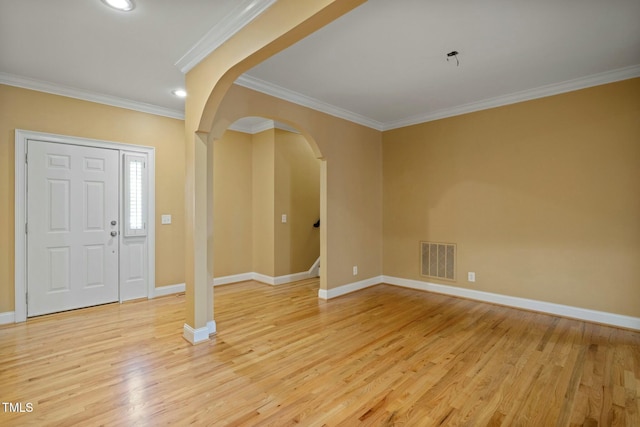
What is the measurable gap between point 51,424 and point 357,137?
182 inches

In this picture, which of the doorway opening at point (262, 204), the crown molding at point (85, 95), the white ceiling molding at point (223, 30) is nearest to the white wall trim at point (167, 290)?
the doorway opening at point (262, 204)

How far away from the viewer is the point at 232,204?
5441 millimetres

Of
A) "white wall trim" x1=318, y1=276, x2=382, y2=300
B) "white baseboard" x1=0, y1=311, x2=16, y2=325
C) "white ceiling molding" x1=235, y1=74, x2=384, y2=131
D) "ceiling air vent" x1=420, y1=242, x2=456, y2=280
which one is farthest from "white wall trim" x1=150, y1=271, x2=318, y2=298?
"white ceiling molding" x1=235, y1=74, x2=384, y2=131

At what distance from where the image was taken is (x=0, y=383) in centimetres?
230

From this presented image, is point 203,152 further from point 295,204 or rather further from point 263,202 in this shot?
point 295,204

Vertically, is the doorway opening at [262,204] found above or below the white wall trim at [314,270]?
above

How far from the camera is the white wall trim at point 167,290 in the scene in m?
4.52

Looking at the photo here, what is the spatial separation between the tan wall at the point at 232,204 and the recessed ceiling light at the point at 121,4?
114 inches

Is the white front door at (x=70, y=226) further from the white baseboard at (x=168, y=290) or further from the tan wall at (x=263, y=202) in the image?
the tan wall at (x=263, y=202)

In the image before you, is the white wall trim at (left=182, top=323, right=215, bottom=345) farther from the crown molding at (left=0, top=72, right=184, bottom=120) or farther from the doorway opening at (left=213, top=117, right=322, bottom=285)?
the crown molding at (left=0, top=72, right=184, bottom=120)

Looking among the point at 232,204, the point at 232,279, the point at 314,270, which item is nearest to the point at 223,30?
the point at 232,204

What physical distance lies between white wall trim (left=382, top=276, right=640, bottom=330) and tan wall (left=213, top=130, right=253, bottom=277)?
2.81 metres

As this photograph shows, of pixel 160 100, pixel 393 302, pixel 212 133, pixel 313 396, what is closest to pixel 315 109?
pixel 212 133

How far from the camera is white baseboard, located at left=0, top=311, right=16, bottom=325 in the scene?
135 inches
